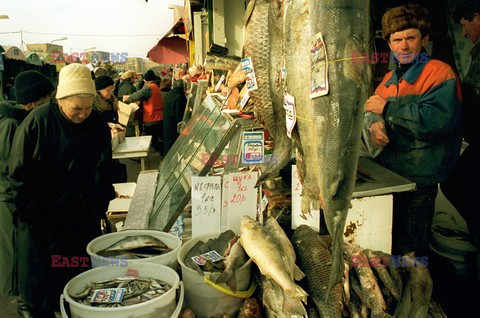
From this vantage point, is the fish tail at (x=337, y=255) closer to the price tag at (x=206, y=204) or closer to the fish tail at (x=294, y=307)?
the fish tail at (x=294, y=307)

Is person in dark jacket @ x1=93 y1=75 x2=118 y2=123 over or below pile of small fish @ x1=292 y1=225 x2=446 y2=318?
over

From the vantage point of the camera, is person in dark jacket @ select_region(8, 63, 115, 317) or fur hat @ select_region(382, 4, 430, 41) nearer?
fur hat @ select_region(382, 4, 430, 41)

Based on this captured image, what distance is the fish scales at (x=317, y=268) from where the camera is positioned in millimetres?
2203

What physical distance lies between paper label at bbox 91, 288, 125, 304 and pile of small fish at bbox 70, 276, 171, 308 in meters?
0.01

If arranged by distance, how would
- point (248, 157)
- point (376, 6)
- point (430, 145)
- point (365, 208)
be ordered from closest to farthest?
point (365, 208), point (248, 157), point (430, 145), point (376, 6)

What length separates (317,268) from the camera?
2.38 m

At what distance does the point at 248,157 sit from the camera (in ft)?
9.32

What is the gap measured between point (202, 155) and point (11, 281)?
2.29 m

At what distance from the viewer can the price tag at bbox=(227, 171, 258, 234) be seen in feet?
9.58

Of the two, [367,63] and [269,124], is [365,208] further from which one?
[367,63]

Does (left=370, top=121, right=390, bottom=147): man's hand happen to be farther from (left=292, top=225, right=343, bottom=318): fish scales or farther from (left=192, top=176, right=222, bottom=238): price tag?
(left=192, top=176, right=222, bottom=238): price tag

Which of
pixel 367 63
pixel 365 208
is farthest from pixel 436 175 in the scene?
pixel 367 63

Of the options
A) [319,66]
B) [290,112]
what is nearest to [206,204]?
[290,112]

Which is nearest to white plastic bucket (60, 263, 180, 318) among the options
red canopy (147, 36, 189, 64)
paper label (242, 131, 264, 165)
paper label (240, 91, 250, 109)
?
paper label (242, 131, 264, 165)
